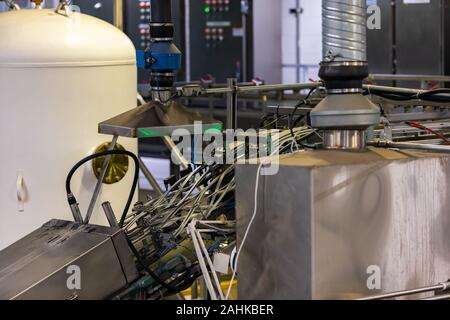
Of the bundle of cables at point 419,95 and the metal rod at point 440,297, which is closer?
the metal rod at point 440,297

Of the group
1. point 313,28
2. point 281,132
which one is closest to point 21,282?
point 281,132

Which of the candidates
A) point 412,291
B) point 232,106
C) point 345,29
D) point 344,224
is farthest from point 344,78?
point 232,106

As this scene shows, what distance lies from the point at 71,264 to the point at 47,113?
905 mm

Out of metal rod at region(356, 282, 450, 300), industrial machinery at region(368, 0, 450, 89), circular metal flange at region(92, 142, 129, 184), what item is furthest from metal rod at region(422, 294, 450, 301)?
industrial machinery at region(368, 0, 450, 89)

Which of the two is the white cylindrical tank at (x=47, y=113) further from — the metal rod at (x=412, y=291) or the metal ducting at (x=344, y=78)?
the metal rod at (x=412, y=291)

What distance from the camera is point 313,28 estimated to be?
6.61 m

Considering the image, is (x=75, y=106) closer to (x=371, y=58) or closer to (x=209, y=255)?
(x=209, y=255)

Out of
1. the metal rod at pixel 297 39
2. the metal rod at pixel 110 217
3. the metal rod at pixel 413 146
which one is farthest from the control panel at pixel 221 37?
the metal rod at pixel 413 146

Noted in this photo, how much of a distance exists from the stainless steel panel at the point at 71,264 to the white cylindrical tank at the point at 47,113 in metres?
0.70

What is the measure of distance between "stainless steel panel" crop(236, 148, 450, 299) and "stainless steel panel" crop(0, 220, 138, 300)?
0.25 m

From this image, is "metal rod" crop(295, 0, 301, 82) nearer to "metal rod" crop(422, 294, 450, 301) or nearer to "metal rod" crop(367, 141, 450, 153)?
"metal rod" crop(367, 141, 450, 153)

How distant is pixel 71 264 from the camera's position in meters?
1.40

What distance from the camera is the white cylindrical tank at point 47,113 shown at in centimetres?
221

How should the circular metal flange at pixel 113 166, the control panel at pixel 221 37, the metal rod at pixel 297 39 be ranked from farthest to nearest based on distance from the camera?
the metal rod at pixel 297 39 < the control panel at pixel 221 37 < the circular metal flange at pixel 113 166
